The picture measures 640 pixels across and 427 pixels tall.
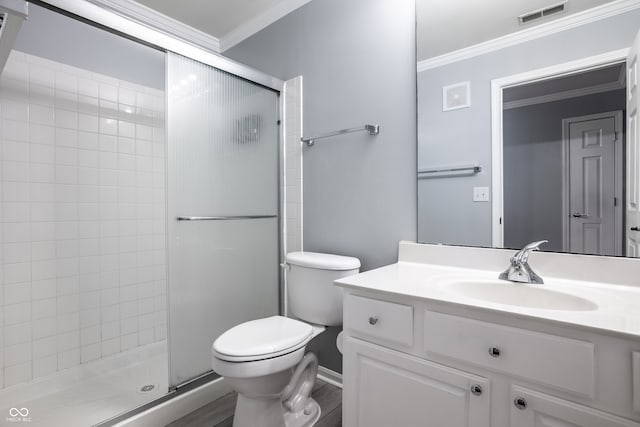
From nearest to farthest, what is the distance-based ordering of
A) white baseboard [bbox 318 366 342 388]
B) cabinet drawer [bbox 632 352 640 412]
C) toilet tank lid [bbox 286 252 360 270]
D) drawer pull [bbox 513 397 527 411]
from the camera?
cabinet drawer [bbox 632 352 640 412]
drawer pull [bbox 513 397 527 411]
toilet tank lid [bbox 286 252 360 270]
white baseboard [bbox 318 366 342 388]

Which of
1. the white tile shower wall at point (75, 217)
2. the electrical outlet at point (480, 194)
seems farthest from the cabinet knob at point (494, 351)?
the white tile shower wall at point (75, 217)

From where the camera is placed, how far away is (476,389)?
936 millimetres

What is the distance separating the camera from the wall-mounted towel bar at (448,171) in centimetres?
149

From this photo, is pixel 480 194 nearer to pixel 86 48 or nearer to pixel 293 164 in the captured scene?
pixel 293 164

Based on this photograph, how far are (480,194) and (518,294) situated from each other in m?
0.46

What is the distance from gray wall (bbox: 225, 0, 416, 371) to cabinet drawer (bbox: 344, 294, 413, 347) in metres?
0.58

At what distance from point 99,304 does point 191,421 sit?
3.47ft

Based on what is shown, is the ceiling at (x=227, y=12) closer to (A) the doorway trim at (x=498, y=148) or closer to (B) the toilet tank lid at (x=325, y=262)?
(A) the doorway trim at (x=498, y=148)

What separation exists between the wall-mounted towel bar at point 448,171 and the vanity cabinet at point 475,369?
71 cm

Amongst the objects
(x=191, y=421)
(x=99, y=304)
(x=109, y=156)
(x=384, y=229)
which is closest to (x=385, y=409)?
(x=384, y=229)

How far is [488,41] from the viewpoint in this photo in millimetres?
1426

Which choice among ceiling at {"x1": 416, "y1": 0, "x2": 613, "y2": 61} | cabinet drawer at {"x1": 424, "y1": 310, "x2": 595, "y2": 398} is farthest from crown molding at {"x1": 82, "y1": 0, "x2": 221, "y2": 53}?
cabinet drawer at {"x1": 424, "y1": 310, "x2": 595, "y2": 398}

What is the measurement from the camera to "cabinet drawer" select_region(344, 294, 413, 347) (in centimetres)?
108

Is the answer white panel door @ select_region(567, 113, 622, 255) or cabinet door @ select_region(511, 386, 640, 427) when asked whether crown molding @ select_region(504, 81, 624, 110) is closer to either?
white panel door @ select_region(567, 113, 622, 255)
